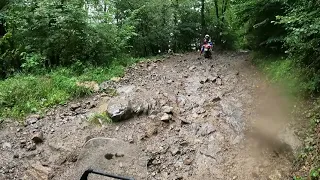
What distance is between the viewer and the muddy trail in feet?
17.5

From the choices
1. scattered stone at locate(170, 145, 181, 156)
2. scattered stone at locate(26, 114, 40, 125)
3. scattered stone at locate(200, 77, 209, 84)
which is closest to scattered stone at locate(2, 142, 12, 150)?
scattered stone at locate(26, 114, 40, 125)

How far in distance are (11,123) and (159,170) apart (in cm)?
360

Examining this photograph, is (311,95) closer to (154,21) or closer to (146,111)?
(146,111)

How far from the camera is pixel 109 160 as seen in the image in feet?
18.2

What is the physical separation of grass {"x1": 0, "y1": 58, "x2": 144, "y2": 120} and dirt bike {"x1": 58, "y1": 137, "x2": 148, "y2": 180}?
7.09 feet

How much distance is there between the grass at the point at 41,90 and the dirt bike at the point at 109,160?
7.09 feet

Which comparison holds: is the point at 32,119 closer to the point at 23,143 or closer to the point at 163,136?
the point at 23,143

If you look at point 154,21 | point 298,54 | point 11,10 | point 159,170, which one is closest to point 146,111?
point 159,170

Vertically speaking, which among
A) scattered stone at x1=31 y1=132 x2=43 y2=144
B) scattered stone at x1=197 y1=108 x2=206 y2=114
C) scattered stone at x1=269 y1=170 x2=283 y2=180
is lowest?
scattered stone at x1=269 y1=170 x2=283 y2=180

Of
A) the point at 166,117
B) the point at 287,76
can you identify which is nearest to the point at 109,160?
the point at 166,117

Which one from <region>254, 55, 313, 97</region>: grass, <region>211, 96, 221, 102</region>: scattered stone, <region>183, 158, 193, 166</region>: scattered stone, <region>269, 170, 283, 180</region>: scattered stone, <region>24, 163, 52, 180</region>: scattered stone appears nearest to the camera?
<region>269, 170, 283, 180</region>: scattered stone

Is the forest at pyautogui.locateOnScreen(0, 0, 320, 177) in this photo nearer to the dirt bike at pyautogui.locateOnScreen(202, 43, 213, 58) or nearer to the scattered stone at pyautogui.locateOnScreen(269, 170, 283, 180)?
the scattered stone at pyautogui.locateOnScreen(269, 170, 283, 180)

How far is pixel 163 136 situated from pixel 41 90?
12.0 ft

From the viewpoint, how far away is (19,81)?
8.09 metres
